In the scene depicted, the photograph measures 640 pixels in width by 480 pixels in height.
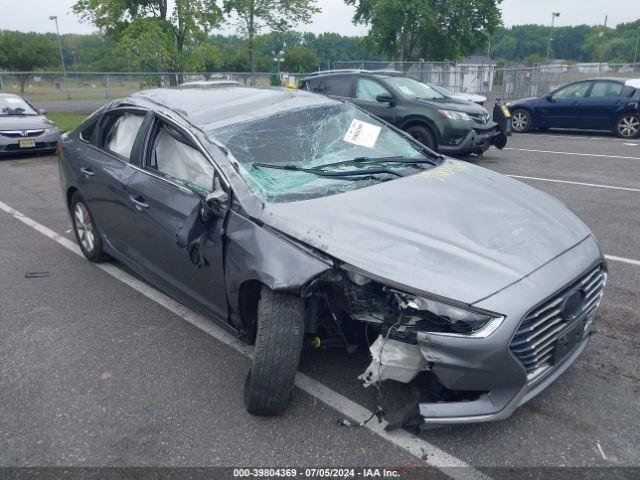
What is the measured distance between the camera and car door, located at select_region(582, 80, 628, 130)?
13.0 metres

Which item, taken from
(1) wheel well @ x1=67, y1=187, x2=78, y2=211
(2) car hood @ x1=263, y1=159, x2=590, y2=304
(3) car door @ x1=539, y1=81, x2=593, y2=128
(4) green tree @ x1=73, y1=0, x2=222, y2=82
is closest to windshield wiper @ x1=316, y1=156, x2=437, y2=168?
(2) car hood @ x1=263, y1=159, x2=590, y2=304

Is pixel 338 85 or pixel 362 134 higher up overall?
pixel 338 85

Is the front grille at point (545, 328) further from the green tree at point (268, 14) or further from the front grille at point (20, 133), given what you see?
the green tree at point (268, 14)

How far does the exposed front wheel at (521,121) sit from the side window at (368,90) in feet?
19.8

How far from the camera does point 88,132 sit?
5047 mm

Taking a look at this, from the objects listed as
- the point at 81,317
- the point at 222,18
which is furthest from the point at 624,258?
the point at 222,18

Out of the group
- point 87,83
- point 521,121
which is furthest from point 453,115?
point 87,83

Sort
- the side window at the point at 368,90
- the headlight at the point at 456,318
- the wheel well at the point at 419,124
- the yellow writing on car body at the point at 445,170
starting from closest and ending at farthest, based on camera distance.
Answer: the headlight at the point at 456,318, the yellow writing on car body at the point at 445,170, the wheel well at the point at 419,124, the side window at the point at 368,90

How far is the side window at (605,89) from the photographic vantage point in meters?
13.0

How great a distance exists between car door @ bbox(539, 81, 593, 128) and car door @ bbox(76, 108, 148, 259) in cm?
1218

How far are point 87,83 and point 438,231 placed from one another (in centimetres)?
2222

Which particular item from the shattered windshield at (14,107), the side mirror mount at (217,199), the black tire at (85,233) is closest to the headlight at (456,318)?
the side mirror mount at (217,199)

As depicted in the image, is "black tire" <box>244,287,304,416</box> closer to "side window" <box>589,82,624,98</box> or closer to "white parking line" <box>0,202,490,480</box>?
"white parking line" <box>0,202,490,480</box>

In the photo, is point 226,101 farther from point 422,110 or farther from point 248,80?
point 248,80
